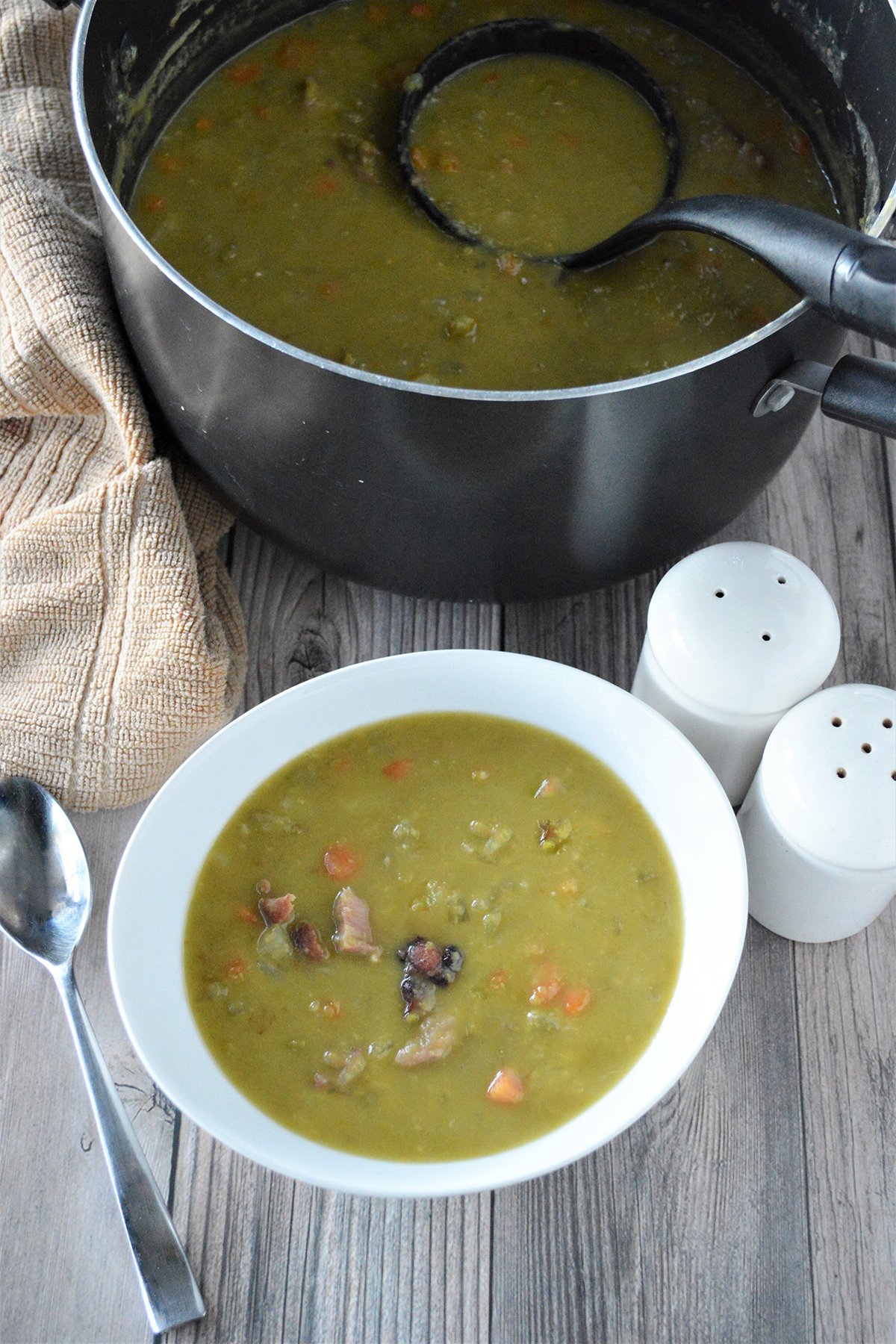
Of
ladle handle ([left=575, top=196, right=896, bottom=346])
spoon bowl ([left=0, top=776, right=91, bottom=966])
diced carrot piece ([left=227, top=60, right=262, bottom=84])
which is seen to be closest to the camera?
ladle handle ([left=575, top=196, right=896, bottom=346])

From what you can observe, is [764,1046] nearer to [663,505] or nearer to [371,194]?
[663,505]

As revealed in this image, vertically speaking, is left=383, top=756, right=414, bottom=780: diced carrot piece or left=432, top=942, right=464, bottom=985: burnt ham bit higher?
left=383, top=756, right=414, bottom=780: diced carrot piece

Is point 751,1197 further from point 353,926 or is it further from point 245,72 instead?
point 245,72

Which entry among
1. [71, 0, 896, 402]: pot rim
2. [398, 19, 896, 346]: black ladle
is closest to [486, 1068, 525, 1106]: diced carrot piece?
[71, 0, 896, 402]: pot rim

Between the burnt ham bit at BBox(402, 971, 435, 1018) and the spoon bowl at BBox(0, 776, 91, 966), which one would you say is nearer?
the burnt ham bit at BBox(402, 971, 435, 1018)

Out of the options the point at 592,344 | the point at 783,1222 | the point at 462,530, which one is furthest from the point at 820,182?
the point at 783,1222

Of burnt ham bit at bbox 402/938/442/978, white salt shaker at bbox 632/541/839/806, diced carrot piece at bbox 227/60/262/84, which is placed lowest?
burnt ham bit at bbox 402/938/442/978

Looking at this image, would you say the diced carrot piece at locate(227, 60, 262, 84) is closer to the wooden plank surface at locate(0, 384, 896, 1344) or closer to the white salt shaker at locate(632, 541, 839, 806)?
the white salt shaker at locate(632, 541, 839, 806)
